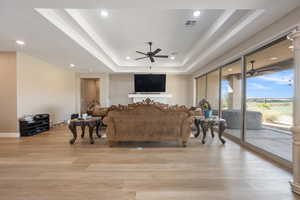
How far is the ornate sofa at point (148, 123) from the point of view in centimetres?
394

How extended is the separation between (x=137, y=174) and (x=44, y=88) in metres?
5.46

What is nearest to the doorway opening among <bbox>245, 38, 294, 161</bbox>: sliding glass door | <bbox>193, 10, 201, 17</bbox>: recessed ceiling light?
<bbox>193, 10, 201, 17</bbox>: recessed ceiling light

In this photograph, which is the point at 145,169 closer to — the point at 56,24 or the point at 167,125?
the point at 167,125

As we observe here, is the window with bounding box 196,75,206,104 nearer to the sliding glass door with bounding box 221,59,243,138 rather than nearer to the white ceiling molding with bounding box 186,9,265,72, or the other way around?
the sliding glass door with bounding box 221,59,243,138

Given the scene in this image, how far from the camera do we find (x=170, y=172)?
2.62 meters

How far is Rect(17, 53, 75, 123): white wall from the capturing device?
5.05 meters

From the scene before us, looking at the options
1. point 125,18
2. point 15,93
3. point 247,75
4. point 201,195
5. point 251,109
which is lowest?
point 201,195

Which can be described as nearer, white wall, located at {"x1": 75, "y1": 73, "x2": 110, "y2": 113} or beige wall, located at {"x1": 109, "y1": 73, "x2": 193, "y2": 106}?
white wall, located at {"x1": 75, "y1": 73, "x2": 110, "y2": 113}

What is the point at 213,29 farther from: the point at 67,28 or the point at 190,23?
the point at 67,28

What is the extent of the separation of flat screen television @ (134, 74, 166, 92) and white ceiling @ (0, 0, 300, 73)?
2800 mm

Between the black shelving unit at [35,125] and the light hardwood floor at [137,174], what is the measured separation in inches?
43.8

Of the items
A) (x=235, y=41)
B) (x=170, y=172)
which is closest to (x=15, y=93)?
(x=170, y=172)

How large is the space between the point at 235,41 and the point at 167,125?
273 cm

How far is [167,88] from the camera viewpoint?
31.5 feet
